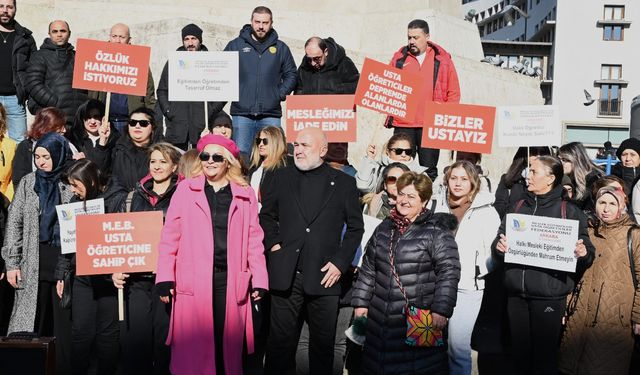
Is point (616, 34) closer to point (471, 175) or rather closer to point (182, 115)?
point (182, 115)

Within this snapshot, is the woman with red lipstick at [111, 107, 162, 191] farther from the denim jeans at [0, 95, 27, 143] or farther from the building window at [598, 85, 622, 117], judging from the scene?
the building window at [598, 85, 622, 117]

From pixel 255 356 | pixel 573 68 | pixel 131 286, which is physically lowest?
pixel 255 356

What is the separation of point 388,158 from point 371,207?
67 cm

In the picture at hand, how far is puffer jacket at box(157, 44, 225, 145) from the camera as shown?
10797 mm

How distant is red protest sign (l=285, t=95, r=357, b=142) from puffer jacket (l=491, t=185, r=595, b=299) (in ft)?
7.80

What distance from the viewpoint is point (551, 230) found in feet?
24.0

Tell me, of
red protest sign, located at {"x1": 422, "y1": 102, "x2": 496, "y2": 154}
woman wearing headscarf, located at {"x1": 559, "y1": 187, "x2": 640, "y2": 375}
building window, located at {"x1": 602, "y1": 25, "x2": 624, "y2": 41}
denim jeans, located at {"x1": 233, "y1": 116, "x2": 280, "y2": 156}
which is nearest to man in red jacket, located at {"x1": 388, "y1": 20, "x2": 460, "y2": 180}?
red protest sign, located at {"x1": 422, "y1": 102, "x2": 496, "y2": 154}

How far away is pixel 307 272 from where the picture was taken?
7.21 metres

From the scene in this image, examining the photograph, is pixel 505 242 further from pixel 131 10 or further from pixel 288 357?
pixel 131 10

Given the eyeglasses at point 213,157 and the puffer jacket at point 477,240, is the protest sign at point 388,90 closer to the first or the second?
the puffer jacket at point 477,240

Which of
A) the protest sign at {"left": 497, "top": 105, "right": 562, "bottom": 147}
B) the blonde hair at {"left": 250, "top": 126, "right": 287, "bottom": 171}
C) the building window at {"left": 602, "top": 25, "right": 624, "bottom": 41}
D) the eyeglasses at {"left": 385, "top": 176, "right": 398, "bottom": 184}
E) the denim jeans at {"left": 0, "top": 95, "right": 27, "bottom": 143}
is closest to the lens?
the eyeglasses at {"left": 385, "top": 176, "right": 398, "bottom": 184}

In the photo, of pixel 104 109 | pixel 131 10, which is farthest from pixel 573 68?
pixel 104 109

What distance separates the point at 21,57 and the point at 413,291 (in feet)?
20.2

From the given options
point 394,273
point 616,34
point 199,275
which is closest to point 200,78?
point 199,275
